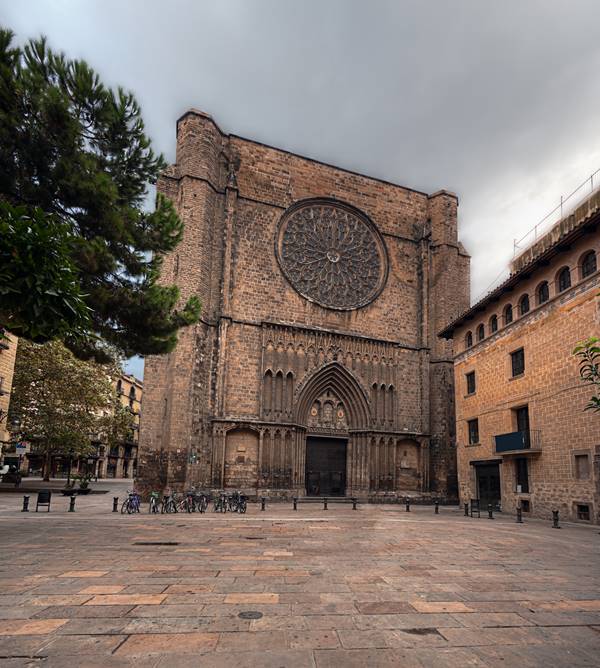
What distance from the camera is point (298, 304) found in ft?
96.6

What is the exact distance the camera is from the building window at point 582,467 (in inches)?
695

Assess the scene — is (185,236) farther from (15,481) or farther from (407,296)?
(15,481)

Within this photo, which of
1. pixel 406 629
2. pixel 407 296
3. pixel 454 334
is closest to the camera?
pixel 406 629

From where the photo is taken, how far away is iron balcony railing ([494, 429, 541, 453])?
20297mm

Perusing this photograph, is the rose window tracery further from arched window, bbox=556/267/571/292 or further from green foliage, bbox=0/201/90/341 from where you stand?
green foliage, bbox=0/201/90/341

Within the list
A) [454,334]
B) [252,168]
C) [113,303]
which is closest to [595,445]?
[454,334]

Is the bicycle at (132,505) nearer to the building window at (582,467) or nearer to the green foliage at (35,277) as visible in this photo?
the green foliage at (35,277)

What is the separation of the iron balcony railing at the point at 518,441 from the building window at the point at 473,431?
280cm

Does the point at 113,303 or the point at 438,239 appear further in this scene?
the point at 438,239

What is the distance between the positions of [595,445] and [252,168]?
2228 centimetres

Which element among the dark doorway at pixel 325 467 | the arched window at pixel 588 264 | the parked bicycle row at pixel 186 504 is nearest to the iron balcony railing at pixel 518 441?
the arched window at pixel 588 264

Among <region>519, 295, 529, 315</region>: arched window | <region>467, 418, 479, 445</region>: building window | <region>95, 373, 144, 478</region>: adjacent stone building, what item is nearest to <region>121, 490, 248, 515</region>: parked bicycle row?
<region>467, 418, 479, 445</region>: building window

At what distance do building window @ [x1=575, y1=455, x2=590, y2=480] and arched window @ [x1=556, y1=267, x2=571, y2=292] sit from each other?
19.9ft

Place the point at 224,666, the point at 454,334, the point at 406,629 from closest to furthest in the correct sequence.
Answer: the point at 224,666 < the point at 406,629 < the point at 454,334
